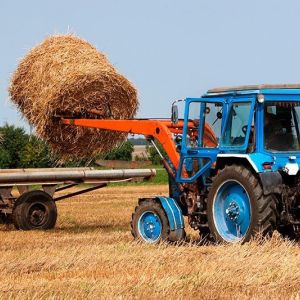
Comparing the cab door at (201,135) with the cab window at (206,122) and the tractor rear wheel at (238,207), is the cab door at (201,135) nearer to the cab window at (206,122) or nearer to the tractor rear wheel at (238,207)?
the cab window at (206,122)

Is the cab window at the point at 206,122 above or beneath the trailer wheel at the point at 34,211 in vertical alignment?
above

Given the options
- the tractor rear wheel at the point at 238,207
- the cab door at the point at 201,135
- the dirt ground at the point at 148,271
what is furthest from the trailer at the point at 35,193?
the tractor rear wheel at the point at 238,207

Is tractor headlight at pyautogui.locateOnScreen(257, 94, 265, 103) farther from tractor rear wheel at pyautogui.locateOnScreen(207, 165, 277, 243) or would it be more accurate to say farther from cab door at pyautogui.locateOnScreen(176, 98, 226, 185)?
tractor rear wheel at pyautogui.locateOnScreen(207, 165, 277, 243)

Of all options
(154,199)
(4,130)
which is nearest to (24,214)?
(154,199)

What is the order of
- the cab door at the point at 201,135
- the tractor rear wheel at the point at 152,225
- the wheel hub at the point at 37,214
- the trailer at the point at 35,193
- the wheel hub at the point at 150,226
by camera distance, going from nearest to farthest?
the cab door at the point at 201,135 < the tractor rear wheel at the point at 152,225 < the wheel hub at the point at 150,226 < the trailer at the point at 35,193 < the wheel hub at the point at 37,214

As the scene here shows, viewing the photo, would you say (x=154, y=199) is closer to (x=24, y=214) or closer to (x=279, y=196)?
(x=279, y=196)

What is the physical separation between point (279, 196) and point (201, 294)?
3.41 m

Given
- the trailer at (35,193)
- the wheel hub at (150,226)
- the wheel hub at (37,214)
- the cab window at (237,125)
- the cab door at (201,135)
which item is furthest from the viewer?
the wheel hub at (37,214)

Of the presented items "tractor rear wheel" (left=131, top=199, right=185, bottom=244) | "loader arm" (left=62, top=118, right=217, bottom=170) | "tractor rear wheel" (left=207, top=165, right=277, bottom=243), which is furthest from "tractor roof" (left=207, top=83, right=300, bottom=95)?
"tractor rear wheel" (left=131, top=199, right=185, bottom=244)

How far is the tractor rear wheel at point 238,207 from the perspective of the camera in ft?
32.9

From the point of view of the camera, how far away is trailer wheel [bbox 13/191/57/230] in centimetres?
1454

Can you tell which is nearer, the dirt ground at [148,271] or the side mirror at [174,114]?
the dirt ground at [148,271]

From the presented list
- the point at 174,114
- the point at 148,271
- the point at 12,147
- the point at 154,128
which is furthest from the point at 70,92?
the point at 12,147

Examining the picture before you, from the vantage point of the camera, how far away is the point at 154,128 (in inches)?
475
